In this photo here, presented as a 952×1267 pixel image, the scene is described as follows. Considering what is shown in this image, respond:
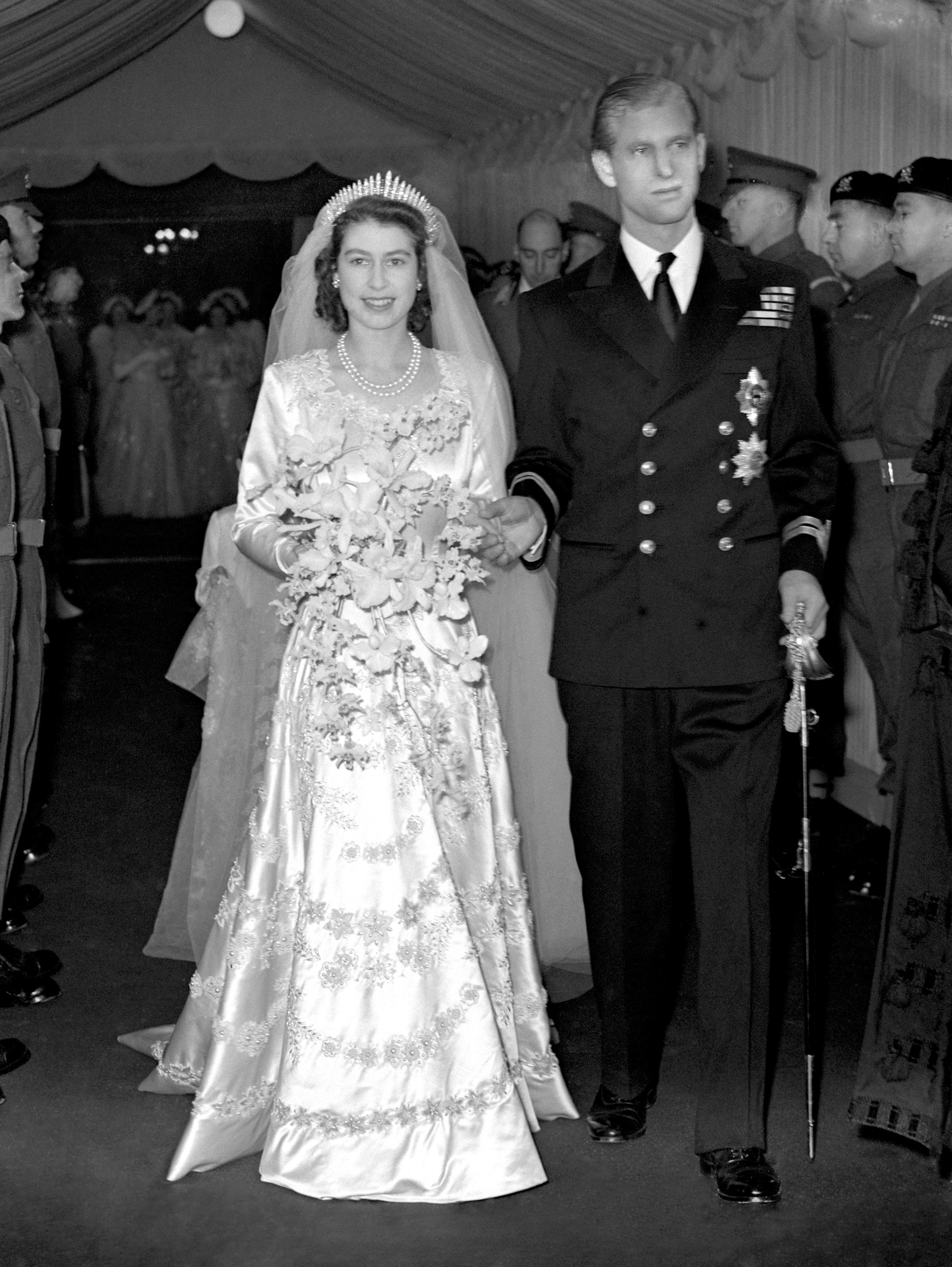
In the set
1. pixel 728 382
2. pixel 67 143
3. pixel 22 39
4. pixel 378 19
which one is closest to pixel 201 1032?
pixel 728 382

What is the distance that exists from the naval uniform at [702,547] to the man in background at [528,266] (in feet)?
11.1

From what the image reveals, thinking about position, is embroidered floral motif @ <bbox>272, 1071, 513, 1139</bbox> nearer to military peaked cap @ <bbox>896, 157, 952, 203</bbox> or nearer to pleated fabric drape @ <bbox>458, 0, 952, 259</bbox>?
military peaked cap @ <bbox>896, 157, 952, 203</bbox>

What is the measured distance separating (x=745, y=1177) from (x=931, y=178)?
2.52 meters

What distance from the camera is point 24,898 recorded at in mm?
4918

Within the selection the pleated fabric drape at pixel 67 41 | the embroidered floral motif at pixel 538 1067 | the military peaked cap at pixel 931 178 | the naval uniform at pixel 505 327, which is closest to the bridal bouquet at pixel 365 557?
the embroidered floral motif at pixel 538 1067

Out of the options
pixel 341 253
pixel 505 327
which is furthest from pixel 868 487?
pixel 341 253

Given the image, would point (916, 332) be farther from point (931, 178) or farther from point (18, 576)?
point (18, 576)

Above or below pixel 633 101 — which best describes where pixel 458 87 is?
above

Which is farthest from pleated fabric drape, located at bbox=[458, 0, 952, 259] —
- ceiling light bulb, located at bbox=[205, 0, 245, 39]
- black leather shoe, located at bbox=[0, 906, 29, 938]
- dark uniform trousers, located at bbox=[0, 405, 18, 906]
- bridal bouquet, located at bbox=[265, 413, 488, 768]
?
ceiling light bulb, located at bbox=[205, 0, 245, 39]

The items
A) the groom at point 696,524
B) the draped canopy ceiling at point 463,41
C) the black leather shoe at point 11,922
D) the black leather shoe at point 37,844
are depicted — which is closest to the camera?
the groom at point 696,524

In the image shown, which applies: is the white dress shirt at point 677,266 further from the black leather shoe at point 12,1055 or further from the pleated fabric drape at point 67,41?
the pleated fabric drape at point 67,41

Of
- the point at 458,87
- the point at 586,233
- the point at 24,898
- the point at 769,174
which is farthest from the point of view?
the point at 458,87

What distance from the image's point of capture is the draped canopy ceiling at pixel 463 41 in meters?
6.14

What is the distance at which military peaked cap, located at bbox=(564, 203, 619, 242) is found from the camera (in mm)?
7379
